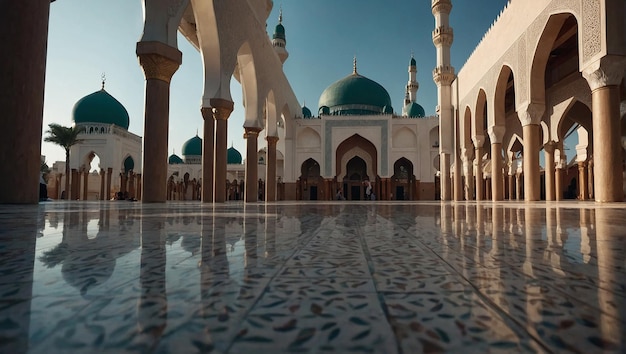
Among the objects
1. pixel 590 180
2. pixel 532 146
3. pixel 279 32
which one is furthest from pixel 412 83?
pixel 532 146

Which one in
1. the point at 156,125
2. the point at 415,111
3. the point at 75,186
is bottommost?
the point at 75,186

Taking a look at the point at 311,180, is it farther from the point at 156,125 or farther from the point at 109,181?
the point at 156,125

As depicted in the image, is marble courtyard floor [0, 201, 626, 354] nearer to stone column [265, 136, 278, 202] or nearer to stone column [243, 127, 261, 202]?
stone column [243, 127, 261, 202]

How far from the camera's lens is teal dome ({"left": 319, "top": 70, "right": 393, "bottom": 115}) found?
67.4 ft

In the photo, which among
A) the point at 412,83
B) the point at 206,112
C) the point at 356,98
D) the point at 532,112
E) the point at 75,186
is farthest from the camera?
the point at 412,83

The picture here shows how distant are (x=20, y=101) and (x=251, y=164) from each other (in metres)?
6.63

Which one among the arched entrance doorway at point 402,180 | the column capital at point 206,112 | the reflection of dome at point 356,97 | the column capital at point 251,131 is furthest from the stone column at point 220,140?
the reflection of dome at point 356,97

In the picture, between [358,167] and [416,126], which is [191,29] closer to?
[416,126]

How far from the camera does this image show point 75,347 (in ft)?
1.26

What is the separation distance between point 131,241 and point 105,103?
2080 centimetres

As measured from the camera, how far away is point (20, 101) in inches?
147

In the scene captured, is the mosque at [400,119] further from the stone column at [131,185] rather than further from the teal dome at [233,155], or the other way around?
the teal dome at [233,155]

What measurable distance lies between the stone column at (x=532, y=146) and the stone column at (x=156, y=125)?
6.98m

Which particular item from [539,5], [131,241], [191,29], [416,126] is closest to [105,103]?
[191,29]
